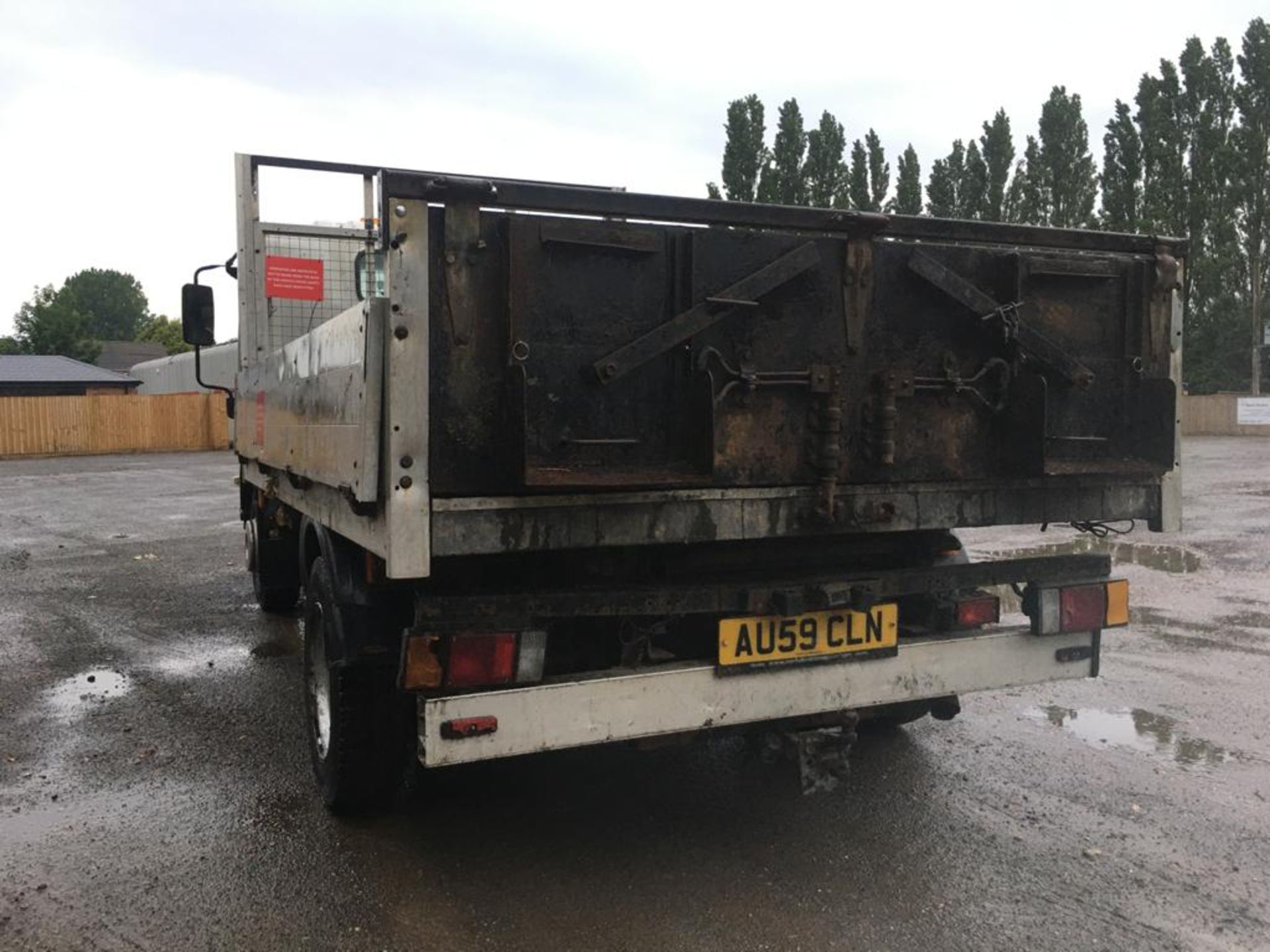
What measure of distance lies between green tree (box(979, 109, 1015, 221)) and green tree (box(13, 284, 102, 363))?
56.2 metres

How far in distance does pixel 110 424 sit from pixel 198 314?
33500 mm

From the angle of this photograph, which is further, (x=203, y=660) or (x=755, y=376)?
(x=203, y=660)

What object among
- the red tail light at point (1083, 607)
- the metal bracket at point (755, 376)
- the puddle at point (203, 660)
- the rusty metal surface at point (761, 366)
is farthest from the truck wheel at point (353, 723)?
the puddle at point (203, 660)

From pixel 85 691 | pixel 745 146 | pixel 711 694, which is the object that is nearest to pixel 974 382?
pixel 711 694

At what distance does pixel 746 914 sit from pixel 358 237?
4.84m

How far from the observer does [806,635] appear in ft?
11.4

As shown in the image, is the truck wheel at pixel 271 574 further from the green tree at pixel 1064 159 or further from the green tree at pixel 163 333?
the green tree at pixel 163 333

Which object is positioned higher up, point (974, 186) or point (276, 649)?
point (974, 186)

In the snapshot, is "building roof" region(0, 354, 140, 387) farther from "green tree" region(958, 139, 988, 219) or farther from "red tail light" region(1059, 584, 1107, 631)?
"red tail light" region(1059, 584, 1107, 631)

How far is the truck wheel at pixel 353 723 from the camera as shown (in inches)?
143

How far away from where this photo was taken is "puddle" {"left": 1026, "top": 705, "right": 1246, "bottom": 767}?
4.67 m

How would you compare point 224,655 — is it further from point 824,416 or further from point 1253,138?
point 1253,138

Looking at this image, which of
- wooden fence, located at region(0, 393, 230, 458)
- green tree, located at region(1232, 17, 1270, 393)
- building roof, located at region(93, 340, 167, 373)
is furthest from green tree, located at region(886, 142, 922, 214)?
building roof, located at region(93, 340, 167, 373)

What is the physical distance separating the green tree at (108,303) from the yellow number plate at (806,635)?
121m
